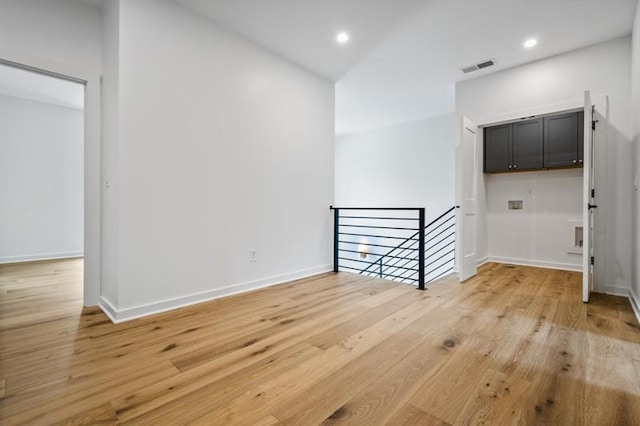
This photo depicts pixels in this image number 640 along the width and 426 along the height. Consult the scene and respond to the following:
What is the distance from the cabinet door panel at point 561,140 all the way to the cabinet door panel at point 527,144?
0.26 ft

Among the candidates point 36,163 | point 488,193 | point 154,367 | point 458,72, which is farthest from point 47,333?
point 488,193

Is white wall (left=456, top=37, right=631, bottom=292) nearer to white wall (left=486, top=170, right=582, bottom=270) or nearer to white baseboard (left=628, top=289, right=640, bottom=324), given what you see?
white baseboard (left=628, top=289, right=640, bottom=324)

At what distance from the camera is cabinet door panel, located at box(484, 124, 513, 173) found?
429 centimetres

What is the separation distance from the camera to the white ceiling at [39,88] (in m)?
3.88

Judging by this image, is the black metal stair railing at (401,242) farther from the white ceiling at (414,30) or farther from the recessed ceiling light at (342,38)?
the recessed ceiling light at (342,38)

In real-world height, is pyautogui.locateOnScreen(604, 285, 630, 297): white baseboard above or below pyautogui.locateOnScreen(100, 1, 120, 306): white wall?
below

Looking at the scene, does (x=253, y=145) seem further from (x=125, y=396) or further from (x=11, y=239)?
(x=11, y=239)

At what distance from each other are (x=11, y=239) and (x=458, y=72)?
7.07 m

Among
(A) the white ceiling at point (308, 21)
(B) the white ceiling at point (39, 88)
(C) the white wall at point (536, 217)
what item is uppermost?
(A) the white ceiling at point (308, 21)

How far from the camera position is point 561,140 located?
384 centimetres

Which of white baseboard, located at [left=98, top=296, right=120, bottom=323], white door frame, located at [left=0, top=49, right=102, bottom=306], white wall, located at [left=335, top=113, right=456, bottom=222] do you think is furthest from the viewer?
white wall, located at [left=335, top=113, right=456, bottom=222]

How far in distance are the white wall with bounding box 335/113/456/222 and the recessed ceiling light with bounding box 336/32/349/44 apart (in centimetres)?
274

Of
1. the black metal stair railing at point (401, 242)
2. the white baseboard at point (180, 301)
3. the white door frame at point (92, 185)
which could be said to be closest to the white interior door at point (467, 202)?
the black metal stair railing at point (401, 242)

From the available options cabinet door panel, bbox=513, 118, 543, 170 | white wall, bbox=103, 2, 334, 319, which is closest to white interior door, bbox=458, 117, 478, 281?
cabinet door panel, bbox=513, 118, 543, 170
